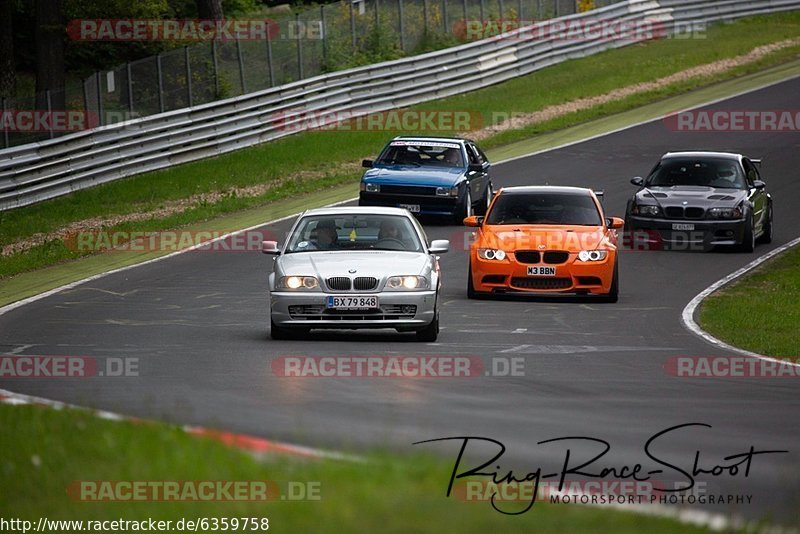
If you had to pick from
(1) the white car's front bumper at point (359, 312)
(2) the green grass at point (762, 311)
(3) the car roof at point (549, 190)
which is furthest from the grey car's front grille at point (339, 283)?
(3) the car roof at point (549, 190)

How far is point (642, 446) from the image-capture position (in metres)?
9.42

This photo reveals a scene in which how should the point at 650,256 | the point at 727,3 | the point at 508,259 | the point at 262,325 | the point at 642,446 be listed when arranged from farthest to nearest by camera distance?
the point at 727,3
the point at 650,256
the point at 508,259
the point at 262,325
the point at 642,446

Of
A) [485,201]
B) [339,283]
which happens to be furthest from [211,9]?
[339,283]

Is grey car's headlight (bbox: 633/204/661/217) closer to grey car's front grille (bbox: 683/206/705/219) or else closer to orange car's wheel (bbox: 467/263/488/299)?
grey car's front grille (bbox: 683/206/705/219)

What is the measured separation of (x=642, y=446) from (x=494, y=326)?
7.67 m

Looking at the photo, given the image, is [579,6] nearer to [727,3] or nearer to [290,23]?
[727,3]

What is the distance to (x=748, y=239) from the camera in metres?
24.6

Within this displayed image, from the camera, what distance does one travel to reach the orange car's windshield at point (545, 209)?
2047cm

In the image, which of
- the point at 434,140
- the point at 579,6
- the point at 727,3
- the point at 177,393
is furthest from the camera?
the point at 727,3

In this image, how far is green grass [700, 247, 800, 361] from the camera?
16078 mm

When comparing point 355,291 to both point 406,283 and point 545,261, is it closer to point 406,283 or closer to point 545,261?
point 406,283

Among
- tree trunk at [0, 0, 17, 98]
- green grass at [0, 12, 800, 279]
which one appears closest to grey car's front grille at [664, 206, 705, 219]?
green grass at [0, 12, 800, 279]

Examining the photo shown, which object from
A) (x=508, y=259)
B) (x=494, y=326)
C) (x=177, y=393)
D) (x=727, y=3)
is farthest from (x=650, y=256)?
(x=727, y=3)

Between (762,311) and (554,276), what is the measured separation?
2681mm
